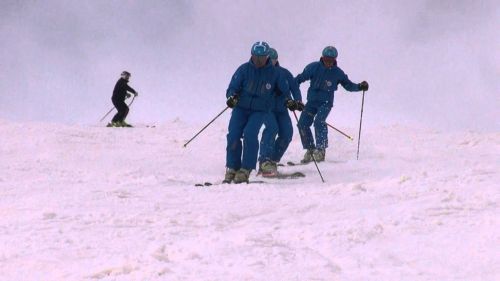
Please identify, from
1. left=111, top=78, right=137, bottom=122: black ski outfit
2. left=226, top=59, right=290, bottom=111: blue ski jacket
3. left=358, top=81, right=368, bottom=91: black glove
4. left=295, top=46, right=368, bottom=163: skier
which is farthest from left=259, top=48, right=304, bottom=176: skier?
left=111, top=78, right=137, bottom=122: black ski outfit

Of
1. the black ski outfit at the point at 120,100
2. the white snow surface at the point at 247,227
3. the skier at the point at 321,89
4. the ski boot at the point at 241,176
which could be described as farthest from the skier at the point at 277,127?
the black ski outfit at the point at 120,100

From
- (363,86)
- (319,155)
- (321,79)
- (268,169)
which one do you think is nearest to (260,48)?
(268,169)

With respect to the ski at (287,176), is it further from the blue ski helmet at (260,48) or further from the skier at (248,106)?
the blue ski helmet at (260,48)

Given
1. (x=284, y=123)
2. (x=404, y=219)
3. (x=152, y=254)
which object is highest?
(x=284, y=123)

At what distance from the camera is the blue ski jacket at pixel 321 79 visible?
10.5m

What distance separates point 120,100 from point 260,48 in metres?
10.7

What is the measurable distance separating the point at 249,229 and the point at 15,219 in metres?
1.96

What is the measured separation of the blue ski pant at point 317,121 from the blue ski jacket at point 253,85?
2754 millimetres

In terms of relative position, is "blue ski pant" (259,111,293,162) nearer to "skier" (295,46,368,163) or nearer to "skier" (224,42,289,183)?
"skier" (224,42,289,183)

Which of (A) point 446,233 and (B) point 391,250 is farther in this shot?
(A) point 446,233

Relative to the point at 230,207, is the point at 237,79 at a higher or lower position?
higher

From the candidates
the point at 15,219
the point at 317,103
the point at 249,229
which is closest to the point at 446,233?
the point at 249,229

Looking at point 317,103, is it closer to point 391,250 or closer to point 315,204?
point 315,204

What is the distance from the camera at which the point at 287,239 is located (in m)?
4.22
